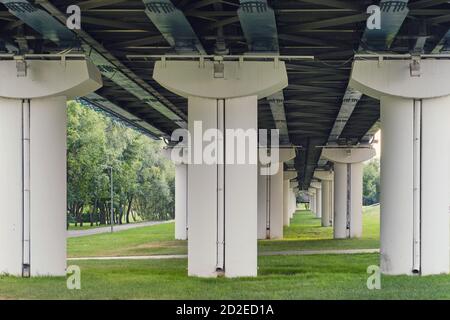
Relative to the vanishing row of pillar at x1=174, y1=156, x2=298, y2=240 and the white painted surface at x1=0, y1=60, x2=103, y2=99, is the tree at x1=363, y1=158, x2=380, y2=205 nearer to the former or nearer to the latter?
the vanishing row of pillar at x1=174, y1=156, x2=298, y2=240

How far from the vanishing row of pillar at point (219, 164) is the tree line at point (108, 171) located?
18.0 meters

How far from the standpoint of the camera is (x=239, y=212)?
20.0 m

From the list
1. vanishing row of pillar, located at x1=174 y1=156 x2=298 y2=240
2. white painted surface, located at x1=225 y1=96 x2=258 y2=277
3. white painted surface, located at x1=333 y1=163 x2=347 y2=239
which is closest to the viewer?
white painted surface, located at x1=225 y1=96 x2=258 y2=277

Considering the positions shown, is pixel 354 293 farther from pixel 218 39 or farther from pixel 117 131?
pixel 117 131

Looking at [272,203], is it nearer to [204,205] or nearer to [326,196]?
[204,205]

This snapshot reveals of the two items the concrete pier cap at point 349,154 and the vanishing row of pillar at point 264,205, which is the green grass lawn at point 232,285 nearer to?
the vanishing row of pillar at point 264,205

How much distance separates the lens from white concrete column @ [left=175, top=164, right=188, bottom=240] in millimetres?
47500

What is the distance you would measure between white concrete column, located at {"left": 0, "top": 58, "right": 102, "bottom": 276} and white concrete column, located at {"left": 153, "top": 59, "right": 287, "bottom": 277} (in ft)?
9.00

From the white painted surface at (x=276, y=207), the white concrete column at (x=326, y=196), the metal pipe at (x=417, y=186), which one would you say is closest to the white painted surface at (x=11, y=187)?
the metal pipe at (x=417, y=186)

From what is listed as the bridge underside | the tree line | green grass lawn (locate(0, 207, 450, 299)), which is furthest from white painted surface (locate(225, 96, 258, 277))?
the tree line

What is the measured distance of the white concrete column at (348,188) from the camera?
50844 millimetres

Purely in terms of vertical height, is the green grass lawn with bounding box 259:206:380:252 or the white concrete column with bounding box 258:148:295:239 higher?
the white concrete column with bounding box 258:148:295:239

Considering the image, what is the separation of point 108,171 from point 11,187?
60690 millimetres
